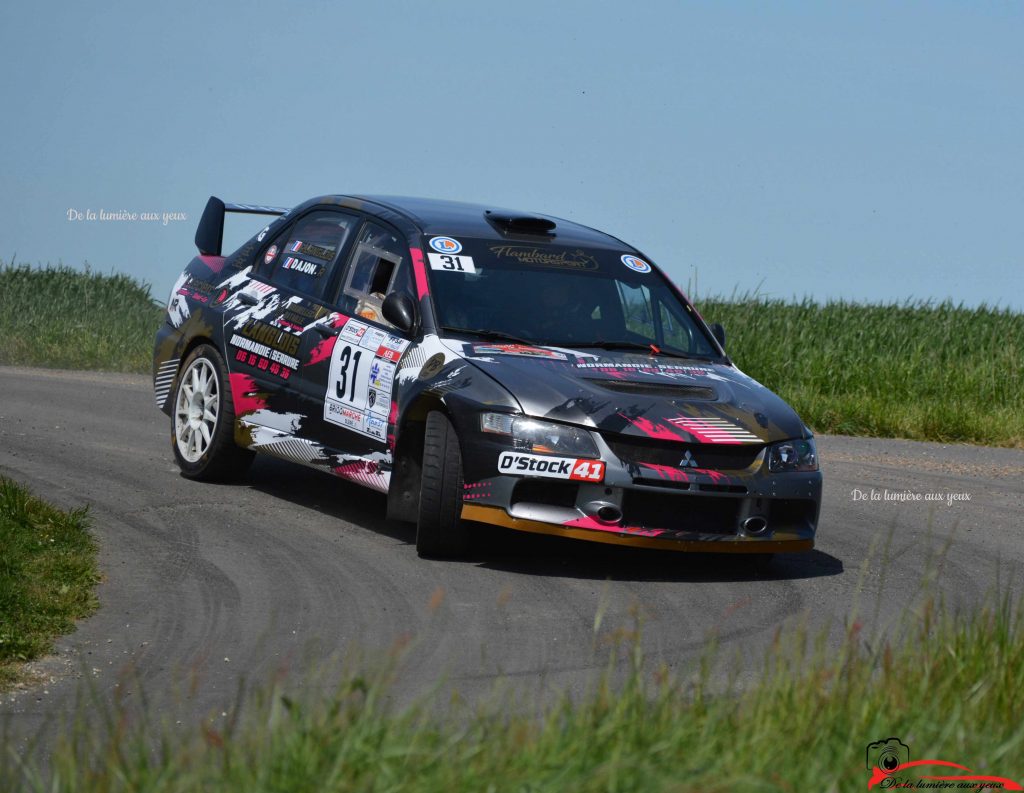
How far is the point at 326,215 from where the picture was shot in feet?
30.1

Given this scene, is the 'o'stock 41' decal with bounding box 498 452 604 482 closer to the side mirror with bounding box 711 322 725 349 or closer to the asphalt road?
the asphalt road

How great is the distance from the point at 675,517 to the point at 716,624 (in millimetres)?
796

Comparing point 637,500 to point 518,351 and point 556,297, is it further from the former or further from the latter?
point 556,297

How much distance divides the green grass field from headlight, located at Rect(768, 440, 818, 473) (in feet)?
25.2

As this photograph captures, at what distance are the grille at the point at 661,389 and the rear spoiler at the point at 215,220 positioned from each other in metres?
3.80

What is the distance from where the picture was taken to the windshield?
8047mm

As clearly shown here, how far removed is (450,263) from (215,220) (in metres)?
2.79

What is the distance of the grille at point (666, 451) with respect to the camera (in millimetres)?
7012

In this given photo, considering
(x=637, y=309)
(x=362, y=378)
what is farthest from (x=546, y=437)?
(x=637, y=309)

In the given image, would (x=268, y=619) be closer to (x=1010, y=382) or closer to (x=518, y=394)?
(x=518, y=394)

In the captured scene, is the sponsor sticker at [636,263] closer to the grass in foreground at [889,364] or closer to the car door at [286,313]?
the car door at [286,313]

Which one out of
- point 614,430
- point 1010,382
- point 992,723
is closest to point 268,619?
point 614,430

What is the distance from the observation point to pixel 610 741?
12.2 ft

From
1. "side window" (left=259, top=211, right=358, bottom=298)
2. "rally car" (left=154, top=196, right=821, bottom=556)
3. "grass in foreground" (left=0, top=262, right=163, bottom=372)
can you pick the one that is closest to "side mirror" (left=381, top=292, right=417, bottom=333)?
"rally car" (left=154, top=196, right=821, bottom=556)
